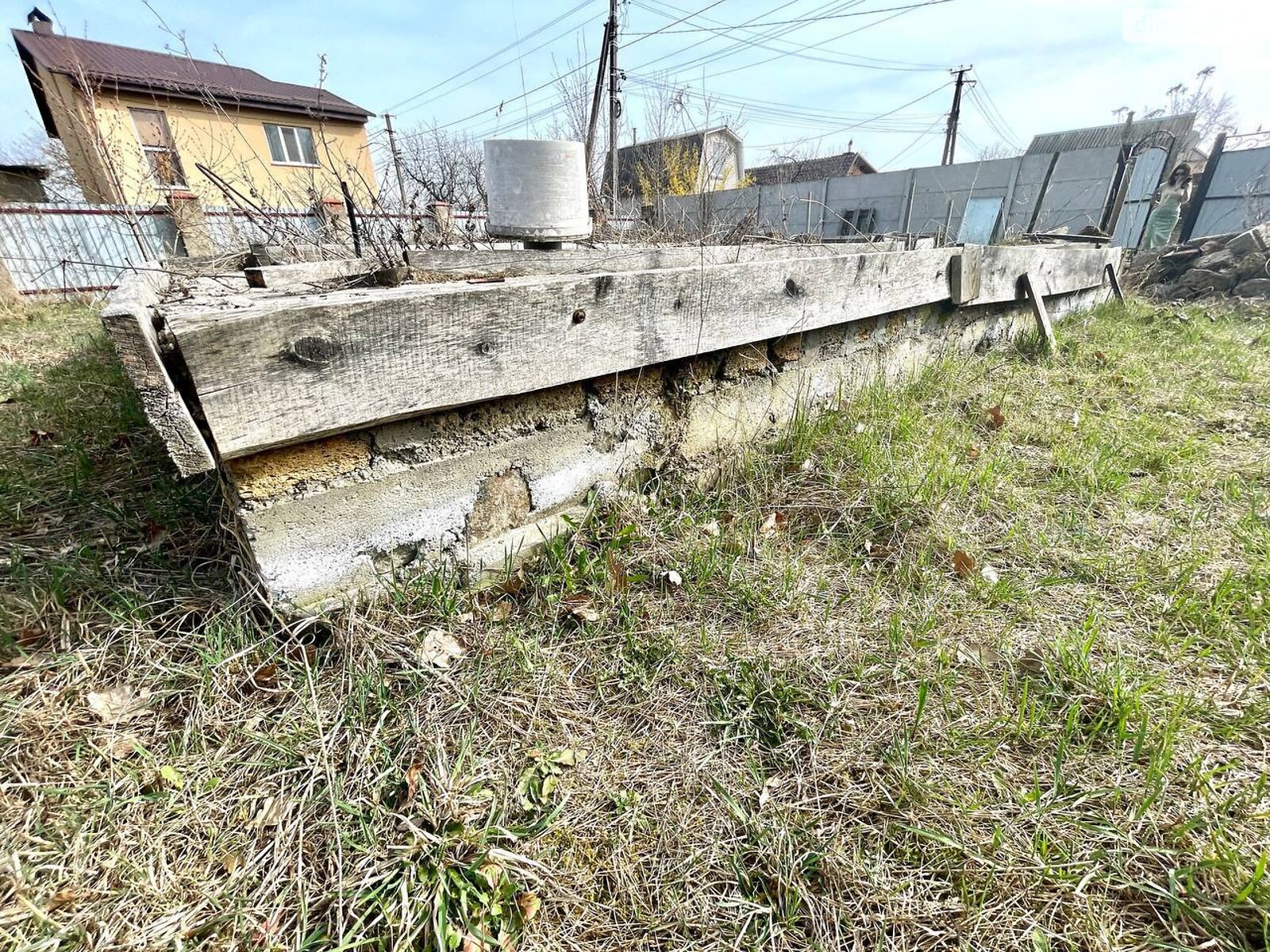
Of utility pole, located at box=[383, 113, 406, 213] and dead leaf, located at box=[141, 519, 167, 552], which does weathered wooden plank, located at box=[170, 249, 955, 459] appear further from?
utility pole, located at box=[383, 113, 406, 213]

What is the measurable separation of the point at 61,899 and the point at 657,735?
107cm

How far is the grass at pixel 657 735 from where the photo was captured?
96 cm

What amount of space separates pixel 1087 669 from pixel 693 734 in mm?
1026

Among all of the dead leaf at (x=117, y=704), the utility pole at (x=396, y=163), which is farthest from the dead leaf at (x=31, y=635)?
the utility pole at (x=396, y=163)

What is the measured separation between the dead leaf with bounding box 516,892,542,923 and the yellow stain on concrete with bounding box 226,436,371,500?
98 centimetres

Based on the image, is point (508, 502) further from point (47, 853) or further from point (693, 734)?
point (47, 853)

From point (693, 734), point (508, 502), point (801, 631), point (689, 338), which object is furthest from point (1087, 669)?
point (508, 502)

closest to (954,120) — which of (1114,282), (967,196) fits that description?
(967,196)

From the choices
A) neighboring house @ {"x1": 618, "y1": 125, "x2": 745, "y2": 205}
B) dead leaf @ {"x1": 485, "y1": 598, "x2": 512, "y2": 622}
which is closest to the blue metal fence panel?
neighboring house @ {"x1": 618, "y1": 125, "x2": 745, "y2": 205}

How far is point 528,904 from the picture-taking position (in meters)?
0.97

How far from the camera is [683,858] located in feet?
3.47

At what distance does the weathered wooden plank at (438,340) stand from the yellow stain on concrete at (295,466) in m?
0.09

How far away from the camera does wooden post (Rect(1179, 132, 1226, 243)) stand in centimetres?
1077

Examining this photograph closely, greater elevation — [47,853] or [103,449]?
[103,449]
